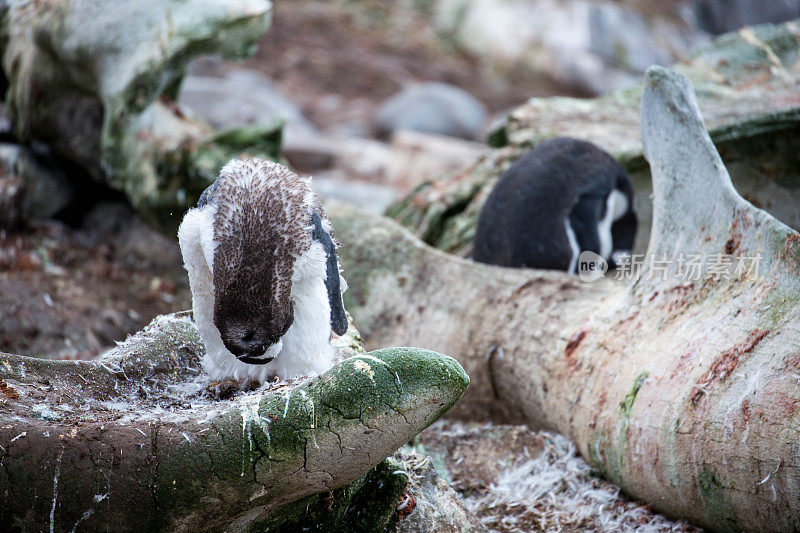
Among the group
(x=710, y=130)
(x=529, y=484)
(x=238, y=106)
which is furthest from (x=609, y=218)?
(x=238, y=106)

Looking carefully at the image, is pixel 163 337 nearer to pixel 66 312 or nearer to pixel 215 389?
pixel 215 389

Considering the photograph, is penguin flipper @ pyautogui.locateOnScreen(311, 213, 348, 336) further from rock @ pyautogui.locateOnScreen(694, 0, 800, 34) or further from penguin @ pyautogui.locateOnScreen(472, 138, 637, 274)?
rock @ pyautogui.locateOnScreen(694, 0, 800, 34)

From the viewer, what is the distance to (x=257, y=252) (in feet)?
9.64

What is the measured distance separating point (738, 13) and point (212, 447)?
24.5 meters

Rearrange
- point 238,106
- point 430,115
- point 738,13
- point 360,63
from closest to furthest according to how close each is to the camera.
A: point 238,106, point 430,115, point 360,63, point 738,13

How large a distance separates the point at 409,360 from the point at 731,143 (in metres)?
4.62

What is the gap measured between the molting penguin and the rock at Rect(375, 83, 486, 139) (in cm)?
1347

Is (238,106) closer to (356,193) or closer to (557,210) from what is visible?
(356,193)

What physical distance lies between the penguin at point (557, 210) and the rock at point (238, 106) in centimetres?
630

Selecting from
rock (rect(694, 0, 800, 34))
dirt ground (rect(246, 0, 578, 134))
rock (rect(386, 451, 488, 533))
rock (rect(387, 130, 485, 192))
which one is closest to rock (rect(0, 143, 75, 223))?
rock (rect(386, 451, 488, 533))

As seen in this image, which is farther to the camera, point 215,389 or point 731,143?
point 731,143

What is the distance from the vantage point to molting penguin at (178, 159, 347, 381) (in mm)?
2939

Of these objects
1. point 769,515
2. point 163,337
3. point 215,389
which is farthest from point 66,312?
point 769,515

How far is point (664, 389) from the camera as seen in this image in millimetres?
3840
